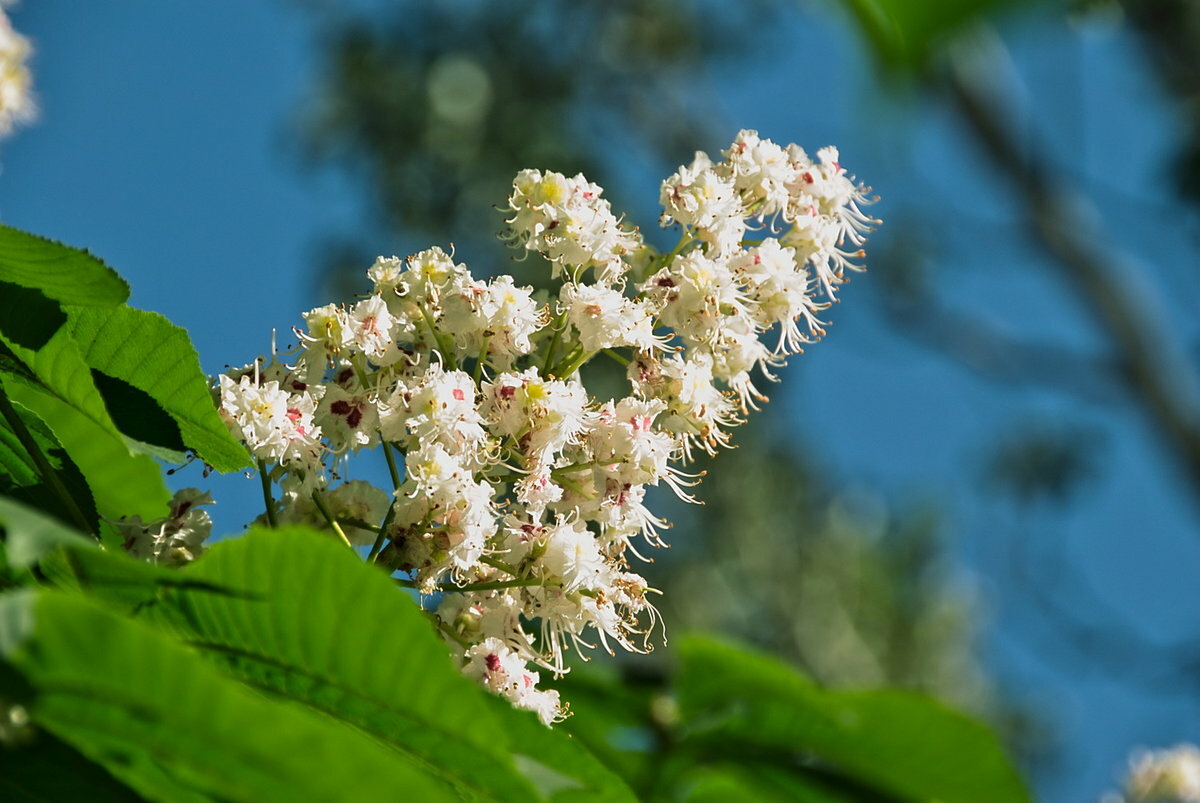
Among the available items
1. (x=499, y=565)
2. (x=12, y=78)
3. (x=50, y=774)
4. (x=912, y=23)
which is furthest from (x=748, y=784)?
(x=12, y=78)

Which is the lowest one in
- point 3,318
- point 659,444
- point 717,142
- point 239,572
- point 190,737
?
point 190,737

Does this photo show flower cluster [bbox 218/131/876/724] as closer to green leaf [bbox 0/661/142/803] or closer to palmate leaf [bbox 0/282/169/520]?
palmate leaf [bbox 0/282/169/520]

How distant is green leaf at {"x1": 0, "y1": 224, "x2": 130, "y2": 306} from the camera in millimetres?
1031

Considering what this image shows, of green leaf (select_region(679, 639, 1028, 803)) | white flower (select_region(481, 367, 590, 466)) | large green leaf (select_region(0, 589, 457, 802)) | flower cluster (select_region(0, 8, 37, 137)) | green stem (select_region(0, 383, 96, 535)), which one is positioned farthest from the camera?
flower cluster (select_region(0, 8, 37, 137))

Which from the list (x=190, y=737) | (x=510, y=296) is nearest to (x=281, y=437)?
(x=510, y=296)

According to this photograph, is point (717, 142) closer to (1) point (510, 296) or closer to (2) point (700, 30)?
(2) point (700, 30)

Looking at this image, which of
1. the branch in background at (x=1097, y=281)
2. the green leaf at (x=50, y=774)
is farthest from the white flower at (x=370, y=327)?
the branch in background at (x=1097, y=281)

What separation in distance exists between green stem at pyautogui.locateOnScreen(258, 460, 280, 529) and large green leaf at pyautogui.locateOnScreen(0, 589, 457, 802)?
2.13 ft

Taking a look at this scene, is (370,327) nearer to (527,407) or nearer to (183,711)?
(527,407)

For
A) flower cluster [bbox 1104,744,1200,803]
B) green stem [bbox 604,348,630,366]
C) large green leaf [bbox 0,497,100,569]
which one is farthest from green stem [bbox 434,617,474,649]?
flower cluster [bbox 1104,744,1200,803]

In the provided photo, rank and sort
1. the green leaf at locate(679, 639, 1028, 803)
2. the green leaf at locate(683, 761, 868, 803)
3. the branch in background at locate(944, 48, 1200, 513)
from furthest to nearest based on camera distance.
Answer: the branch in background at locate(944, 48, 1200, 513) < the green leaf at locate(683, 761, 868, 803) < the green leaf at locate(679, 639, 1028, 803)

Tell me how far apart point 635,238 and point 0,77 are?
1.90 meters

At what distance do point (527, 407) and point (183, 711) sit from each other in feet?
2.46

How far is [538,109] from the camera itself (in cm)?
1127
